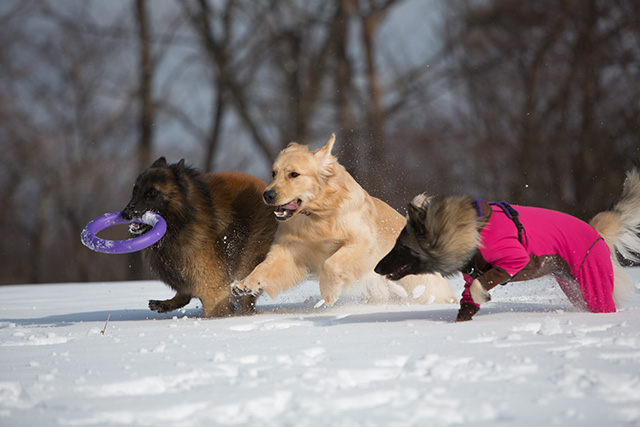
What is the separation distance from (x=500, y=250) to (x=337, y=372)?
5.63 feet

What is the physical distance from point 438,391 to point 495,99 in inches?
713

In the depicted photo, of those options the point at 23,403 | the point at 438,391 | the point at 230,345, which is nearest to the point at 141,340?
the point at 230,345

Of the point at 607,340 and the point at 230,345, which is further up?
the point at 607,340

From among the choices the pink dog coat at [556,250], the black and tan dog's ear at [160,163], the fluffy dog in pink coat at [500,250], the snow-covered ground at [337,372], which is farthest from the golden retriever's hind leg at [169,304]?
the pink dog coat at [556,250]

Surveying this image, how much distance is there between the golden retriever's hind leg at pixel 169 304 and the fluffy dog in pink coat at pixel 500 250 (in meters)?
2.17

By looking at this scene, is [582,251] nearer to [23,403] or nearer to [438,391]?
[438,391]

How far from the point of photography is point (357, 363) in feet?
9.52

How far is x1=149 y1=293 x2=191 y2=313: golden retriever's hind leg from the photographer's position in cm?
565

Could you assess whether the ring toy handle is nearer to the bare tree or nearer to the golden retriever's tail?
the golden retriever's tail

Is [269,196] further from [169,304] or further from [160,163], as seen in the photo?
[169,304]

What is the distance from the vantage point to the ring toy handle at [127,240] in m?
5.03

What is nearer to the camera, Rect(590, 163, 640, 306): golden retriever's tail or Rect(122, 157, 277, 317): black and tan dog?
Rect(590, 163, 640, 306): golden retriever's tail

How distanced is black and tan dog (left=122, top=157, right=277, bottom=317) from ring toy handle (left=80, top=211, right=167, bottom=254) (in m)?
0.12

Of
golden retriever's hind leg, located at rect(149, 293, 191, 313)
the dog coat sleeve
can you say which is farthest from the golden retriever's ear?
golden retriever's hind leg, located at rect(149, 293, 191, 313)
